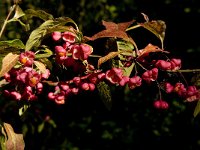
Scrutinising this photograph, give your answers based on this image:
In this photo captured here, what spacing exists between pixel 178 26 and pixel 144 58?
9.03ft

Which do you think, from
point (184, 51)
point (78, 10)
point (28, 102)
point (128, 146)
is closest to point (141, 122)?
point (128, 146)

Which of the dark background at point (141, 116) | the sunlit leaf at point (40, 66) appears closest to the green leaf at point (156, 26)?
the sunlit leaf at point (40, 66)

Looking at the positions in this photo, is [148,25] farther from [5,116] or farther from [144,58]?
[5,116]

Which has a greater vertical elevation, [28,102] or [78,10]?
[28,102]

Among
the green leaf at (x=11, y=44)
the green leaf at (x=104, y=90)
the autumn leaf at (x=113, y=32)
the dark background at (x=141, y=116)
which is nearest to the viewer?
the autumn leaf at (x=113, y=32)

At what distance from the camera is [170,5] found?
3.92 metres

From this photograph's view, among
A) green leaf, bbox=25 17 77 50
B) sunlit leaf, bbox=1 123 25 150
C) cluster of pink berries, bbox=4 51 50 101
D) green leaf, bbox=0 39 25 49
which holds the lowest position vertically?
sunlit leaf, bbox=1 123 25 150

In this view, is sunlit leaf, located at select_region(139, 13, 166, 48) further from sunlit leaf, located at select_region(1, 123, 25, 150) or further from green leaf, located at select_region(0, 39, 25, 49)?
sunlit leaf, located at select_region(1, 123, 25, 150)

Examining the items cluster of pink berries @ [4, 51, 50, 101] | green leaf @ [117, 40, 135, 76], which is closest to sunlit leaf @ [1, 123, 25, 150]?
cluster of pink berries @ [4, 51, 50, 101]

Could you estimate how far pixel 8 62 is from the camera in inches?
40.3

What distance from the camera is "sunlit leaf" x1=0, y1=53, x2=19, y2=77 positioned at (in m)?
1.01

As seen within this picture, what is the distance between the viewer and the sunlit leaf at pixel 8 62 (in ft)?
3.32

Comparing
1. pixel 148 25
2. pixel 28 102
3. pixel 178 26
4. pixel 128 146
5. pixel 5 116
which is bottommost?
pixel 128 146

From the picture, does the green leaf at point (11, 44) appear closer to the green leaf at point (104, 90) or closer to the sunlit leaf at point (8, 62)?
the sunlit leaf at point (8, 62)
